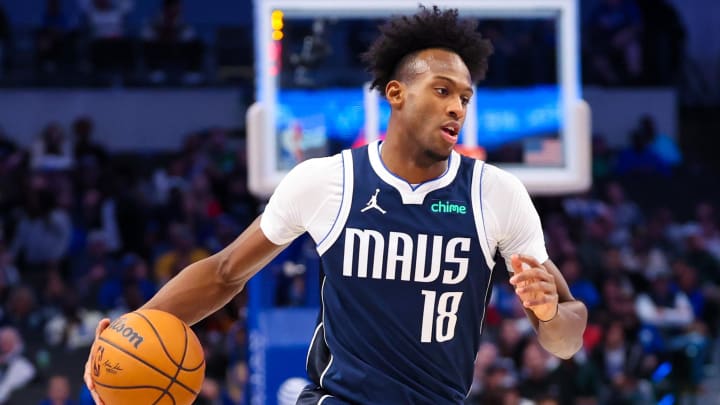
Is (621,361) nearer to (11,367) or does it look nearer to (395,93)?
(11,367)

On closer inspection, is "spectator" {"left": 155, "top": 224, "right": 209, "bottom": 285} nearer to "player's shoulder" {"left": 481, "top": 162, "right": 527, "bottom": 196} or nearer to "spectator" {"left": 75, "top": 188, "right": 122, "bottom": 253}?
"spectator" {"left": 75, "top": 188, "right": 122, "bottom": 253}

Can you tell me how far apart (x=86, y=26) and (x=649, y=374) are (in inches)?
345

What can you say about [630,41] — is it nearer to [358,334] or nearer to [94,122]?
[94,122]

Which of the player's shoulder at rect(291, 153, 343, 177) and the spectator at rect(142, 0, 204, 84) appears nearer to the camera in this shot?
the player's shoulder at rect(291, 153, 343, 177)

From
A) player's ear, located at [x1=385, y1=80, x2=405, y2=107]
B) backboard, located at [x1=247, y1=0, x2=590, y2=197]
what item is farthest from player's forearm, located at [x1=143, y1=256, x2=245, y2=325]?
backboard, located at [x1=247, y1=0, x2=590, y2=197]

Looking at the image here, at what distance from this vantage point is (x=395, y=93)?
4.31 metres

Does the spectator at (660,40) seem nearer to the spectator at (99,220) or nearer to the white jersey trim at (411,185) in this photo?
the spectator at (99,220)

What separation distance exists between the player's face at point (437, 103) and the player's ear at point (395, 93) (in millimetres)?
40

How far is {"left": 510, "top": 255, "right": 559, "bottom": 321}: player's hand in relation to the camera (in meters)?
3.88

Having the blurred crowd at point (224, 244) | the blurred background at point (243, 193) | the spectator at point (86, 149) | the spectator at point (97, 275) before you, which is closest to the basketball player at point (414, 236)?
the blurred background at point (243, 193)

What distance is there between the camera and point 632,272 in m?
14.3

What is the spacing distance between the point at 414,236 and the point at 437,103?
445 millimetres

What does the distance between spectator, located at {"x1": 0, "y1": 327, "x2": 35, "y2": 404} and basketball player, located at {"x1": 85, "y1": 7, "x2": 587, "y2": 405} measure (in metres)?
8.36

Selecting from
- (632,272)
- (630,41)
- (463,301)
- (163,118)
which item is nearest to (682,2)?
(630,41)
